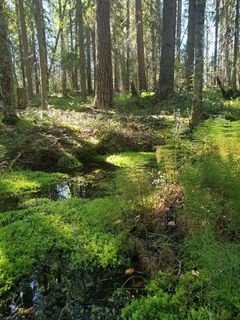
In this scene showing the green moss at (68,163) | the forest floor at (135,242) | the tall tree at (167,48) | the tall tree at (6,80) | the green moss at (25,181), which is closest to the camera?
the forest floor at (135,242)

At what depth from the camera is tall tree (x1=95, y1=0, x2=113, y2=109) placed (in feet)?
39.3

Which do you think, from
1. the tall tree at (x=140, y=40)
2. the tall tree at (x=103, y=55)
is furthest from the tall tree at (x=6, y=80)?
the tall tree at (x=140, y=40)

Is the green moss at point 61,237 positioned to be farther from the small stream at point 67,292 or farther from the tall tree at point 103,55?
the tall tree at point 103,55

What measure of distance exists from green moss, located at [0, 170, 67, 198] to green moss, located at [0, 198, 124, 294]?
3.71 ft

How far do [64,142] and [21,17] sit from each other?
11.9 metres

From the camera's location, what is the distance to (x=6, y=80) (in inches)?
355

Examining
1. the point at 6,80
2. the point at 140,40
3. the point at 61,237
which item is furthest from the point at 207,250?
the point at 140,40

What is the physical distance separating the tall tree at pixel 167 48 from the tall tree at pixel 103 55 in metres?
3.35

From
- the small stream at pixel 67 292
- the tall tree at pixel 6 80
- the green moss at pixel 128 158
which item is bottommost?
the small stream at pixel 67 292

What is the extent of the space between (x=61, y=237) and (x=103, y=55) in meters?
9.43

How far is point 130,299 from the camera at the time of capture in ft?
10.3

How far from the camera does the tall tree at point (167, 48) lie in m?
14.7

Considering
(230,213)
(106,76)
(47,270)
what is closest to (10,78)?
(106,76)

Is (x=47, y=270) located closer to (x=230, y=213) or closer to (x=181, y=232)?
(x=181, y=232)
